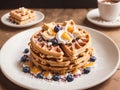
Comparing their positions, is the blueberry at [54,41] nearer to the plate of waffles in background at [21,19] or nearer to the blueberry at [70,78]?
the blueberry at [70,78]

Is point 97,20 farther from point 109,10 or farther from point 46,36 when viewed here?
point 46,36

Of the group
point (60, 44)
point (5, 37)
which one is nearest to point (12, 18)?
point (5, 37)

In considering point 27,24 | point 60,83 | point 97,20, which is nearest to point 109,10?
point 97,20

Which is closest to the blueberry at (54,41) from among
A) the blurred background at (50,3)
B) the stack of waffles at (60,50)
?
the stack of waffles at (60,50)

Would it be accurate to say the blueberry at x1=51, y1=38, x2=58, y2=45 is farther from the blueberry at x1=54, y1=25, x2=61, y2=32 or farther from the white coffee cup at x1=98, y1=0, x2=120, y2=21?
the white coffee cup at x1=98, y1=0, x2=120, y2=21

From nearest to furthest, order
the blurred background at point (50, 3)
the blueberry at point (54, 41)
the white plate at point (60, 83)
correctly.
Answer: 1. the white plate at point (60, 83)
2. the blueberry at point (54, 41)
3. the blurred background at point (50, 3)

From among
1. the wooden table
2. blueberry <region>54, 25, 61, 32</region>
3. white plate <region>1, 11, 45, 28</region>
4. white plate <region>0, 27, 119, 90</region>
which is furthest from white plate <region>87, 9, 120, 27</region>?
blueberry <region>54, 25, 61, 32</region>
